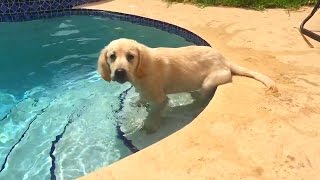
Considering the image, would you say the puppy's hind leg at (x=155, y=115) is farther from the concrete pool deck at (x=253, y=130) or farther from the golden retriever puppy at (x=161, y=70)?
the concrete pool deck at (x=253, y=130)

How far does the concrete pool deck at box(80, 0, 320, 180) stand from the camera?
13.8 feet

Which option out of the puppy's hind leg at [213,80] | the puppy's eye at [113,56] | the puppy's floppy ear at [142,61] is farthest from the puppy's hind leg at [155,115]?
the puppy's eye at [113,56]

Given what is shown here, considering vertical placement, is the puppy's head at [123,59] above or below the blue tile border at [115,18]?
above

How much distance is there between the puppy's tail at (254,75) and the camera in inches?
232

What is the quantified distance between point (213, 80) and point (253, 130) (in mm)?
1352

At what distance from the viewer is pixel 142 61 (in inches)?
212

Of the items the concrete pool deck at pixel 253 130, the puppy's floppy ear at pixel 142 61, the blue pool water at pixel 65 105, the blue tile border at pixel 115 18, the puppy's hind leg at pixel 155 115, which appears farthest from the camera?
the blue tile border at pixel 115 18

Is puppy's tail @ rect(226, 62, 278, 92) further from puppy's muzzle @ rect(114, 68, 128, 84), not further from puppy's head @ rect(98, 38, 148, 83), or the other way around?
puppy's muzzle @ rect(114, 68, 128, 84)

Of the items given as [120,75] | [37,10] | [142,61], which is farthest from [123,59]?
[37,10]

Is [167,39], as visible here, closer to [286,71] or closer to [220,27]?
[220,27]

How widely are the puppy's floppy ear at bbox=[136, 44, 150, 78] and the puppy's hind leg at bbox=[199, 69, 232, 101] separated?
3.48 feet

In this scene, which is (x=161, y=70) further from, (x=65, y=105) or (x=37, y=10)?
(x=37, y=10)

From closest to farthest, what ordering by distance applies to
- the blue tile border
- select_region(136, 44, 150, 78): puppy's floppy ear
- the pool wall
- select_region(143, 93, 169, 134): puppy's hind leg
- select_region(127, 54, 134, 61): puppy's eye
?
select_region(127, 54, 134, 61): puppy's eye → select_region(136, 44, 150, 78): puppy's floppy ear → select_region(143, 93, 169, 134): puppy's hind leg → the blue tile border → the pool wall

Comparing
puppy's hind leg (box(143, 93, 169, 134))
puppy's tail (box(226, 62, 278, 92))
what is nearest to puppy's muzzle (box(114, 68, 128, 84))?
puppy's hind leg (box(143, 93, 169, 134))
